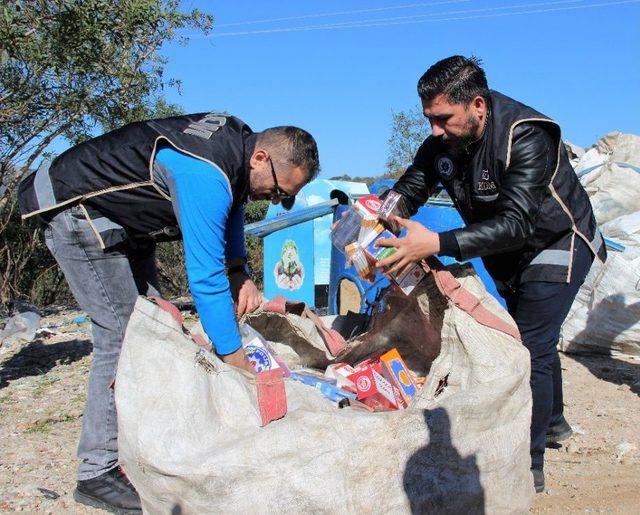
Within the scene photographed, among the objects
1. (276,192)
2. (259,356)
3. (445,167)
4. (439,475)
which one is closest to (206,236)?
(276,192)

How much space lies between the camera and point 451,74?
2.75 m

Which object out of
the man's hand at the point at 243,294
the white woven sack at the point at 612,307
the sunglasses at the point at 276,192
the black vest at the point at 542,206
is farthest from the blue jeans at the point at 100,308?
the white woven sack at the point at 612,307

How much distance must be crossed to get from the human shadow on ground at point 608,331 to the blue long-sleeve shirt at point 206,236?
149 inches

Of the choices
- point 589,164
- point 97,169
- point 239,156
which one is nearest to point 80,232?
point 97,169

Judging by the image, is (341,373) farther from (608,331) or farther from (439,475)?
(608,331)

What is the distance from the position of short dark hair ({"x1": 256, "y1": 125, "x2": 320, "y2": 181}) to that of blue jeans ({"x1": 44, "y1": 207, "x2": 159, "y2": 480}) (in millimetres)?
727

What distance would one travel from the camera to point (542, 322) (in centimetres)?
303

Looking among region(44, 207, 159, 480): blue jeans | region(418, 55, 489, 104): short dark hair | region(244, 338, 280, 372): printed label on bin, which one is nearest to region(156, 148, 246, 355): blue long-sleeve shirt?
region(244, 338, 280, 372): printed label on bin

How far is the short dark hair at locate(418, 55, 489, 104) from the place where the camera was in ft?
8.99

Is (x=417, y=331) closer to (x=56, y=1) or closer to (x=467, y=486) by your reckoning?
(x=467, y=486)

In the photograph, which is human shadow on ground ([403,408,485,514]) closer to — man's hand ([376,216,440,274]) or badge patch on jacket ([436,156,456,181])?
man's hand ([376,216,440,274])

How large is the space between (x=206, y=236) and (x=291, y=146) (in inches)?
18.8

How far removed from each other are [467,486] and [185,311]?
18.7ft

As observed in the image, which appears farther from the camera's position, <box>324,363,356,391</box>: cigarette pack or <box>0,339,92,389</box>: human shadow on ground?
<box>0,339,92,389</box>: human shadow on ground
